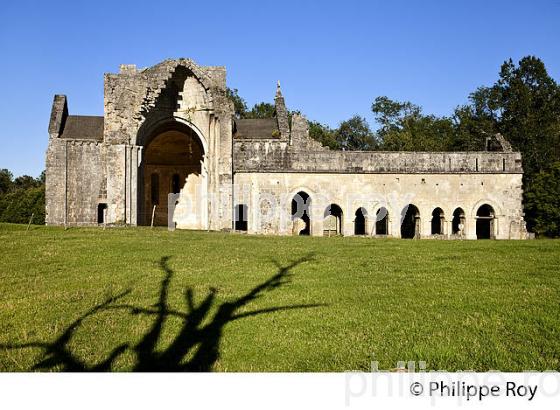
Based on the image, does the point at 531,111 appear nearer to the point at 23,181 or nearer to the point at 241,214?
Result: the point at 241,214

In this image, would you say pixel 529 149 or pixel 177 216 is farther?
pixel 529 149

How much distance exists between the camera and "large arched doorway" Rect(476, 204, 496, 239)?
104 ft

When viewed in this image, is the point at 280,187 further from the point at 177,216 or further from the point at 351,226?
the point at 177,216

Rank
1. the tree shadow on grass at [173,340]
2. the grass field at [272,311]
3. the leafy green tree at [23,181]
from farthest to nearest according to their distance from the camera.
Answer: the leafy green tree at [23,181] → the grass field at [272,311] → the tree shadow on grass at [173,340]

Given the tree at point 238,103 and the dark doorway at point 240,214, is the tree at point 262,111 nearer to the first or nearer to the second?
the tree at point 238,103

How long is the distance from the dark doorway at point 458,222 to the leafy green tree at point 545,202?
621cm

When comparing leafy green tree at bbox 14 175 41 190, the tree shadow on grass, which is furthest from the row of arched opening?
leafy green tree at bbox 14 175 41 190

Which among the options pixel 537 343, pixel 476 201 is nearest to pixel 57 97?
pixel 476 201

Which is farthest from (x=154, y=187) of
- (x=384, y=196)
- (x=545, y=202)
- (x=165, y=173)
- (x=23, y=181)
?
(x=23, y=181)

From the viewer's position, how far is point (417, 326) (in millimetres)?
7352
